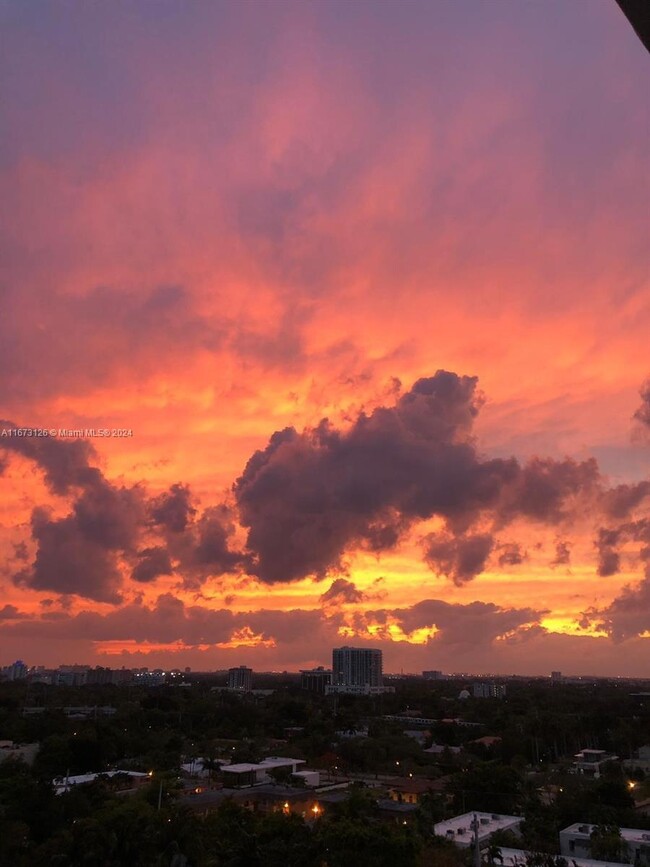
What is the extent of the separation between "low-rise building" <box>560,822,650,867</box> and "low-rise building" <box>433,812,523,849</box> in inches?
118

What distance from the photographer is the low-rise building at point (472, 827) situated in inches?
1344

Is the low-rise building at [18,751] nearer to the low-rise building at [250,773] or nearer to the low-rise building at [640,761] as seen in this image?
the low-rise building at [250,773]

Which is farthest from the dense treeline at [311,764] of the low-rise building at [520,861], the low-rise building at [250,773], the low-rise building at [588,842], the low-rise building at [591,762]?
the low-rise building at [250,773]

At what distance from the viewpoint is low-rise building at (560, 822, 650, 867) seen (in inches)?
1302

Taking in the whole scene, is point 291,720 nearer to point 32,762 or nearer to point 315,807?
point 32,762

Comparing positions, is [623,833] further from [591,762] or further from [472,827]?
[591,762]

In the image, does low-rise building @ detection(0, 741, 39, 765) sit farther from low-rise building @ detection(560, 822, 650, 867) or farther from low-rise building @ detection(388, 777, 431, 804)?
low-rise building @ detection(560, 822, 650, 867)

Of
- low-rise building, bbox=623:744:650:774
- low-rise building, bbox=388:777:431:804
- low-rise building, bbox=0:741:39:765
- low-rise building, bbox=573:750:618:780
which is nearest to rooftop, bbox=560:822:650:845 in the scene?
low-rise building, bbox=388:777:431:804

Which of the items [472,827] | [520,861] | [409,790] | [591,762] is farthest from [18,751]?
[591,762]

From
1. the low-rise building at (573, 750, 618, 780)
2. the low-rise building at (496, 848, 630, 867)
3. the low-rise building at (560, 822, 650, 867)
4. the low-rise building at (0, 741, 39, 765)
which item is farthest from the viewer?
the low-rise building at (0, 741, 39, 765)

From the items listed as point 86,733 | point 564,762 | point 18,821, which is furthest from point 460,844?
point 86,733

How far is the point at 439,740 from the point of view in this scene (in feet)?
255

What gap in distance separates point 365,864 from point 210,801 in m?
20.1

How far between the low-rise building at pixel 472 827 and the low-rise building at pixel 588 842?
118 inches
